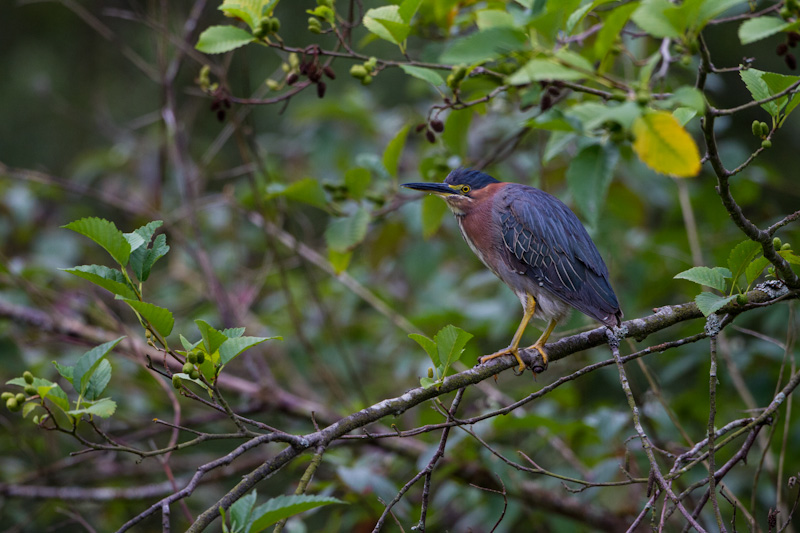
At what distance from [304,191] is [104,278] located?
54.4 inches

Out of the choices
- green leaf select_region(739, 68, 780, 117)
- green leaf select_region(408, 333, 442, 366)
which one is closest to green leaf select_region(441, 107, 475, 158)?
green leaf select_region(739, 68, 780, 117)

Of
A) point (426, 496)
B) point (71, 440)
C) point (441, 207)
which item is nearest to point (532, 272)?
point (441, 207)

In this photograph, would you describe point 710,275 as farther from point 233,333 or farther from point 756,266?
point 233,333

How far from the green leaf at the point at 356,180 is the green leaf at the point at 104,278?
4.58 ft

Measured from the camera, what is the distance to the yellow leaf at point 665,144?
4.47 ft

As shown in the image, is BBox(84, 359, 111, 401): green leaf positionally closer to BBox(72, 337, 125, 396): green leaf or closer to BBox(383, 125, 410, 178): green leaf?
BBox(72, 337, 125, 396): green leaf

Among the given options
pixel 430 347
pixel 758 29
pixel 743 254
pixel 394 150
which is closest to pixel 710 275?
pixel 743 254

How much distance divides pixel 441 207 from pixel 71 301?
2.60 metres

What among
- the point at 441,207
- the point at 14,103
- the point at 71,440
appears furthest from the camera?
the point at 14,103

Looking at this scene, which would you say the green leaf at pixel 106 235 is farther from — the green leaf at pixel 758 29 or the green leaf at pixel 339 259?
the green leaf at pixel 758 29

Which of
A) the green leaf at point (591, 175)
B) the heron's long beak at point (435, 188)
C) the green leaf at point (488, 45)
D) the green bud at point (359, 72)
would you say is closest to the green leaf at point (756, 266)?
the green leaf at point (591, 175)

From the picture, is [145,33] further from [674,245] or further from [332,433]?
[332,433]

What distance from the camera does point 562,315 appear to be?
122 inches

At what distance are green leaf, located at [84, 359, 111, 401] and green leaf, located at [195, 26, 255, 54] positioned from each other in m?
1.09
